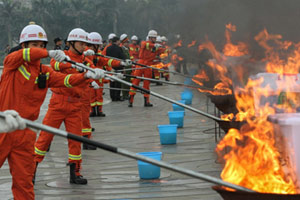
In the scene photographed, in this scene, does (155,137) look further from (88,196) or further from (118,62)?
(88,196)

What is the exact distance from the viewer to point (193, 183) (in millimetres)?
7352

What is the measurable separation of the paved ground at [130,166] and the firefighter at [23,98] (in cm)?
144

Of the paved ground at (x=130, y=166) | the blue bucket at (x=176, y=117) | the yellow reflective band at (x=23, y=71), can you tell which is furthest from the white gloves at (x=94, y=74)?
the blue bucket at (x=176, y=117)

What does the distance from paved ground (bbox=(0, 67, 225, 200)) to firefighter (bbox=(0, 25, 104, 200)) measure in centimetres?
144

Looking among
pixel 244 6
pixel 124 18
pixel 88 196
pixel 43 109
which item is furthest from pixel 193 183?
pixel 124 18

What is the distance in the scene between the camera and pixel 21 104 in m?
5.73

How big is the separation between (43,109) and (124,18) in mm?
63863

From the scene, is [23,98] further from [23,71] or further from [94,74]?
[94,74]

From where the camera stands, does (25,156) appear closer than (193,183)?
Yes

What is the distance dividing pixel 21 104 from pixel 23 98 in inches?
2.4

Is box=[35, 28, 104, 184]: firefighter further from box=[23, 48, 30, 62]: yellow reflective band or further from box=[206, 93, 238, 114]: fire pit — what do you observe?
box=[206, 93, 238, 114]: fire pit

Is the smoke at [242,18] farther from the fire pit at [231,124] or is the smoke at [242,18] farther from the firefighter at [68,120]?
the firefighter at [68,120]

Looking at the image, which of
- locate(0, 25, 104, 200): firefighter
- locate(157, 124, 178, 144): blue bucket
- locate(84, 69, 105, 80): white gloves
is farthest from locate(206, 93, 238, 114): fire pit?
locate(0, 25, 104, 200): firefighter

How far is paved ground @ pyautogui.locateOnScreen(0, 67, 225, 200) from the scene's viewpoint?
703 centimetres
